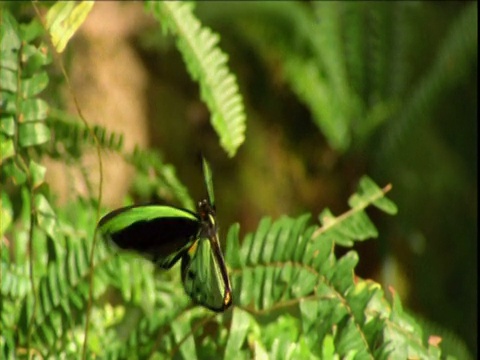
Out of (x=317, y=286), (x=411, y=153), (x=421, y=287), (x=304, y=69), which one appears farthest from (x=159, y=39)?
(x=317, y=286)

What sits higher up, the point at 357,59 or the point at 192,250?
the point at 357,59

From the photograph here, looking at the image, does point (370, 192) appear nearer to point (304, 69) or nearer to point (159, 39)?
point (304, 69)

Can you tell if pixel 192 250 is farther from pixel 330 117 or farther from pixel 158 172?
pixel 330 117

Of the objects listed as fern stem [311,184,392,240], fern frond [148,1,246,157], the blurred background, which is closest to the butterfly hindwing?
fern stem [311,184,392,240]

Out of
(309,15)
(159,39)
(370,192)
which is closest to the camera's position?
(370,192)

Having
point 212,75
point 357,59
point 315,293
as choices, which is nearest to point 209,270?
point 315,293

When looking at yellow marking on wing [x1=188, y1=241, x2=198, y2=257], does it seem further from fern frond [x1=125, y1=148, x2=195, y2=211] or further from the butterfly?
fern frond [x1=125, y1=148, x2=195, y2=211]

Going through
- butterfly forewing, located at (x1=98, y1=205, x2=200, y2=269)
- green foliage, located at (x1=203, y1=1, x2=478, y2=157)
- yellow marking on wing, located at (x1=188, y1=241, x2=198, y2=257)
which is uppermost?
A: green foliage, located at (x1=203, y1=1, x2=478, y2=157)
